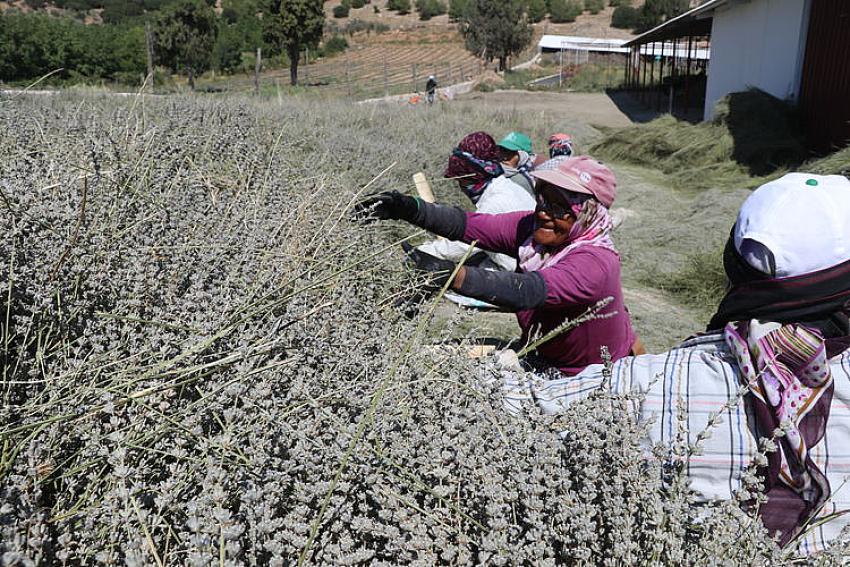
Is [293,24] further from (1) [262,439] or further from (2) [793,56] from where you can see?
(1) [262,439]

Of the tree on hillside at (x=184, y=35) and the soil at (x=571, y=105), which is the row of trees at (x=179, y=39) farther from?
the soil at (x=571, y=105)

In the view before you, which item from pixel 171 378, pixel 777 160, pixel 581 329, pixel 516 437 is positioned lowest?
pixel 777 160

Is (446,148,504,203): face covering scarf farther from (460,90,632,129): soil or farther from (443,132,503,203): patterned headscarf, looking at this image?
(460,90,632,129): soil

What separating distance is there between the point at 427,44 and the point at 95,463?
2478 inches

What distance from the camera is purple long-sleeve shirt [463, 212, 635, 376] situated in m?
2.29

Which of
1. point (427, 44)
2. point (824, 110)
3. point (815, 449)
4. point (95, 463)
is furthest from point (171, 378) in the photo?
point (427, 44)

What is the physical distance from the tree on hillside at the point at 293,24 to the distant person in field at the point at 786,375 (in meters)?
38.2

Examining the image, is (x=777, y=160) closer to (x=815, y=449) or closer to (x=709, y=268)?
(x=709, y=268)

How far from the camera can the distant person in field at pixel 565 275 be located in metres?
2.21

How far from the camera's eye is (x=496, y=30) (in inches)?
1720

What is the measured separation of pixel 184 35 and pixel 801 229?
35.2 meters

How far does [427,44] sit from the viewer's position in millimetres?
60156

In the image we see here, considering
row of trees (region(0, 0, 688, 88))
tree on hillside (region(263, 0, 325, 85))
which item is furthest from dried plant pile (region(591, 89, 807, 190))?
tree on hillside (region(263, 0, 325, 85))

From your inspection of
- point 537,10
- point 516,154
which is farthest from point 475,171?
point 537,10
